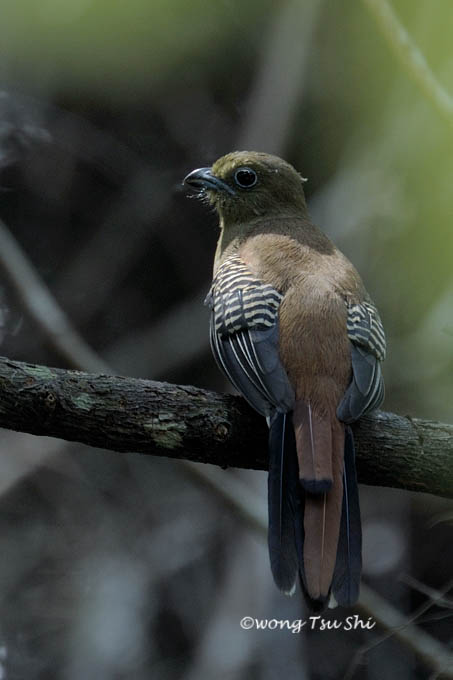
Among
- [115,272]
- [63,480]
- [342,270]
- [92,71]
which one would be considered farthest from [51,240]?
[92,71]

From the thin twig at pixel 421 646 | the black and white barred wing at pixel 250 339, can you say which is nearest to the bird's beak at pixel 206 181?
the black and white barred wing at pixel 250 339

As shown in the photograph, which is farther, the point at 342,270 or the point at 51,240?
the point at 51,240

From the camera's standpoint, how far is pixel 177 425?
8.84 feet

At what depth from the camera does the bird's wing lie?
8.87ft

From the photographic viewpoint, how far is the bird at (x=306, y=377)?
249 centimetres

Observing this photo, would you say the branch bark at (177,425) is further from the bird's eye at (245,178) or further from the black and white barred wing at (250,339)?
the bird's eye at (245,178)

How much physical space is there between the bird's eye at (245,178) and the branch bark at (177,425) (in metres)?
1.59

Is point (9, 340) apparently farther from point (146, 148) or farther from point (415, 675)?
point (415, 675)

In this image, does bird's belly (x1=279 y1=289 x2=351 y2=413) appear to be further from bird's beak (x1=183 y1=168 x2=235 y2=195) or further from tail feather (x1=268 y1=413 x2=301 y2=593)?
bird's beak (x1=183 y1=168 x2=235 y2=195)

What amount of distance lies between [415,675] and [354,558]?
3.32 ft

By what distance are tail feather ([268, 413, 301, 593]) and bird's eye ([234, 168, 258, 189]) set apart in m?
1.80

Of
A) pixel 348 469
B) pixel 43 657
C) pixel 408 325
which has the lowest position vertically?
pixel 43 657

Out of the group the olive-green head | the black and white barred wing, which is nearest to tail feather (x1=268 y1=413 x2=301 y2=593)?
the black and white barred wing

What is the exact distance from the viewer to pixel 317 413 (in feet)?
8.87
